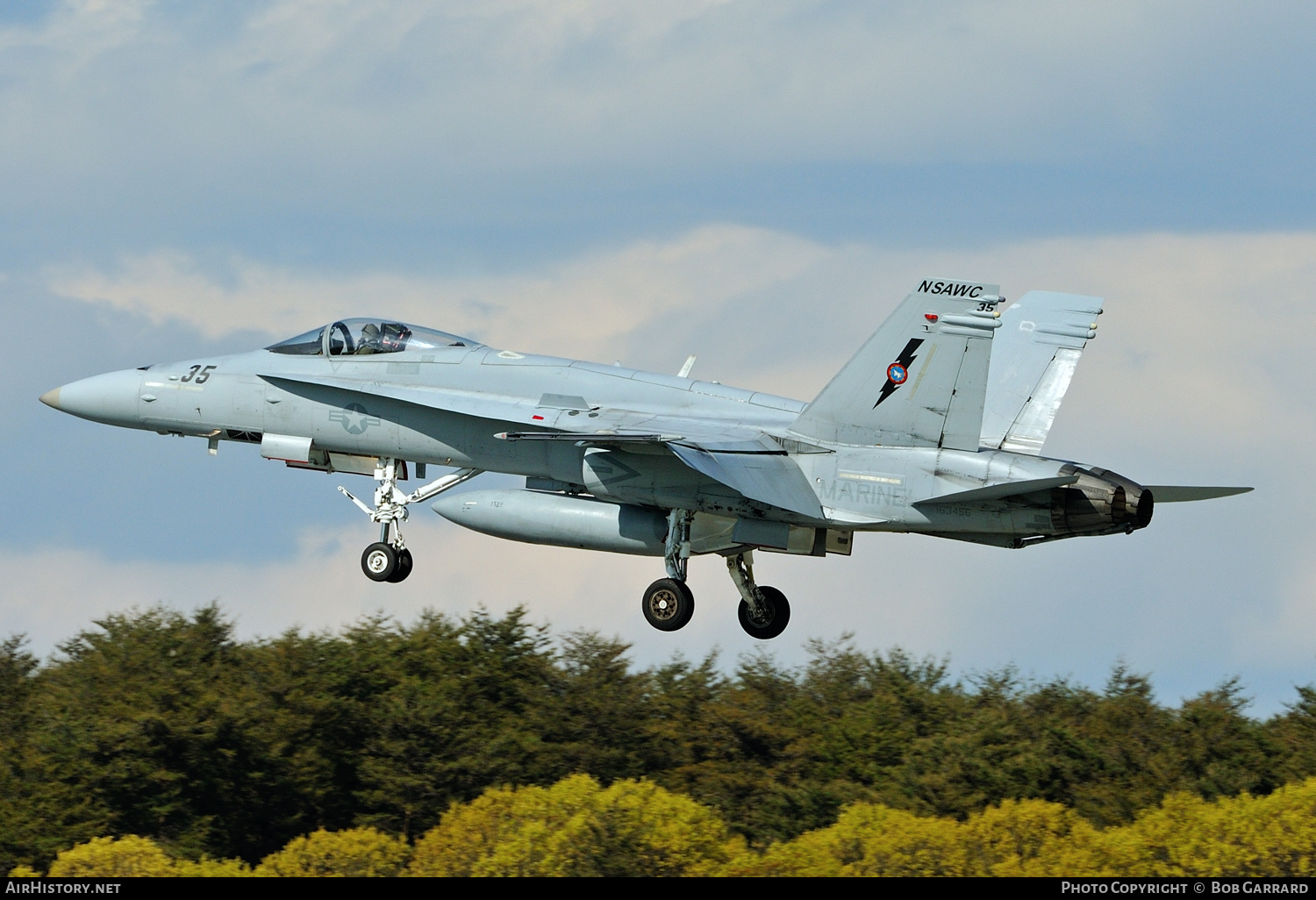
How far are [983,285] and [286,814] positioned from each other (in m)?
23.0

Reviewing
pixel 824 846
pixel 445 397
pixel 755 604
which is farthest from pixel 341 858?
pixel 445 397

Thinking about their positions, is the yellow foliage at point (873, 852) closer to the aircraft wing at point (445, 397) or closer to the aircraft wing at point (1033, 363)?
the aircraft wing at point (1033, 363)

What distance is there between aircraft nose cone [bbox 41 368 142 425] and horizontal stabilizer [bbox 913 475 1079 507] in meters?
10.8

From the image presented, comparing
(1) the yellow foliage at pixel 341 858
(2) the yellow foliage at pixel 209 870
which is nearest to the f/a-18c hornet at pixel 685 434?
(2) the yellow foliage at pixel 209 870

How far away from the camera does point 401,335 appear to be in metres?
22.4

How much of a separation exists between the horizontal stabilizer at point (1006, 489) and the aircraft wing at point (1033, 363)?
8.01 ft

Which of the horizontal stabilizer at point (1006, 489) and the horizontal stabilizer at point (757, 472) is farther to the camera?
the horizontal stabilizer at point (757, 472)

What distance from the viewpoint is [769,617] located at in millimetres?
22438

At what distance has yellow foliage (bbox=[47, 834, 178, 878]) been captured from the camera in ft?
83.7

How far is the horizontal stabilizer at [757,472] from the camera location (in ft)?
62.5

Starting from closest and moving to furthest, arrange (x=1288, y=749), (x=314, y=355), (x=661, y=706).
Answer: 1. (x=314, y=355)
2. (x=1288, y=749)
3. (x=661, y=706)

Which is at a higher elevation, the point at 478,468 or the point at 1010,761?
the point at 478,468
